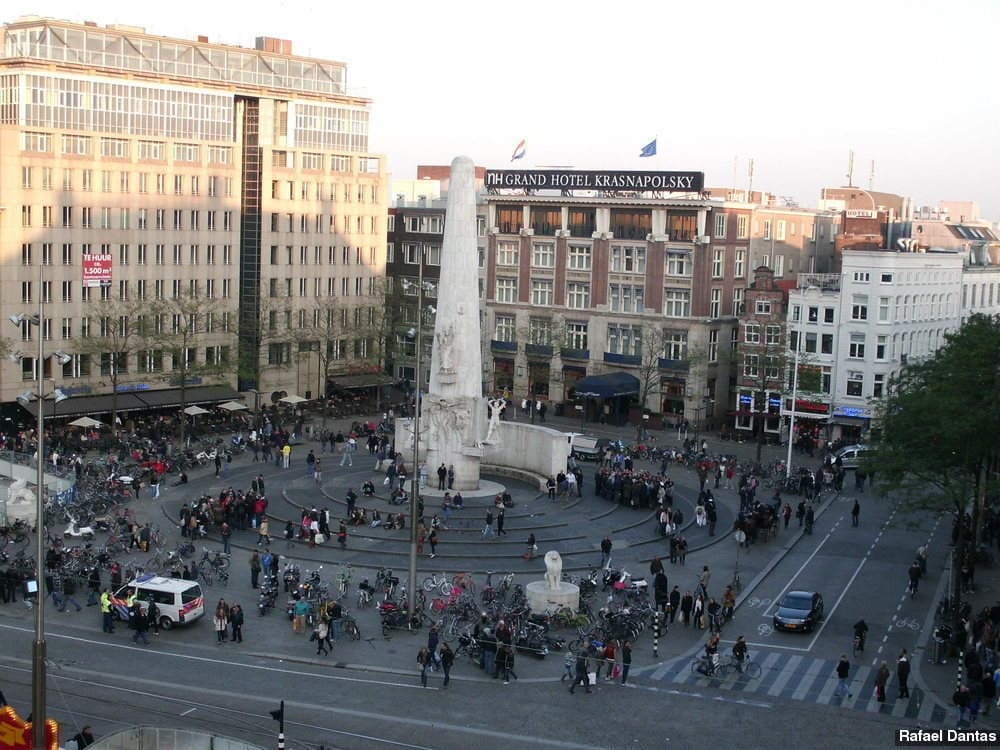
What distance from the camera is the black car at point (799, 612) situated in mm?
42125

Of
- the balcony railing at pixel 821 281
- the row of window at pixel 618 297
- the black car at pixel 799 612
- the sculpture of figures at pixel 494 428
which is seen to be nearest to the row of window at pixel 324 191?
the row of window at pixel 618 297

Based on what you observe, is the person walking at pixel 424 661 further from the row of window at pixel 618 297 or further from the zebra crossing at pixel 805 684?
the row of window at pixel 618 297

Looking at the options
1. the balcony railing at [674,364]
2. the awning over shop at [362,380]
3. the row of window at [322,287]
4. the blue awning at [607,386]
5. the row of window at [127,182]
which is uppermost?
the row of window at [127,182]

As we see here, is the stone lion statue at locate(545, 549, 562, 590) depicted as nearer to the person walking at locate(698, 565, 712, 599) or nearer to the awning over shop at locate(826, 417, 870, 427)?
the person walking at locate(698, 565, 712, 599)

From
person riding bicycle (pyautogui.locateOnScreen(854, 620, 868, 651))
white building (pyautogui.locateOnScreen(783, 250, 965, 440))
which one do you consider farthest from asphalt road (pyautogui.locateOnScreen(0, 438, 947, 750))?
white building (pyautogui.locateOnScreen(783, 250, 965, 440))

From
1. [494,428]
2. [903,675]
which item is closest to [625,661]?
[903,675]

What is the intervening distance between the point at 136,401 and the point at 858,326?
47537mm

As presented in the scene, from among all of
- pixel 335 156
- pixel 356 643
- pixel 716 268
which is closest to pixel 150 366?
pixel 335 156

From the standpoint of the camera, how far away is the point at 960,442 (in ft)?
149

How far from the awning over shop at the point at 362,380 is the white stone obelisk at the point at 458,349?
36.8 metres

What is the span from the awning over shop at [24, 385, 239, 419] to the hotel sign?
27163mm

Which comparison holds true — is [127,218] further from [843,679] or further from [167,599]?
[843,679]

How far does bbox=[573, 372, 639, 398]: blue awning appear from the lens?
3504 inches

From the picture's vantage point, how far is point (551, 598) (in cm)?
4194
